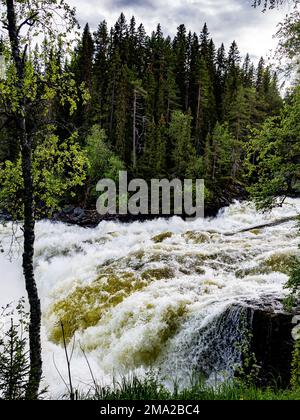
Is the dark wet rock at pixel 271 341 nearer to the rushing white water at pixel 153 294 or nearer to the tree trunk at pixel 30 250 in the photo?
the rushing white water at pixel 153 294

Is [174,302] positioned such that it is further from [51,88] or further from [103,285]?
[51,88]

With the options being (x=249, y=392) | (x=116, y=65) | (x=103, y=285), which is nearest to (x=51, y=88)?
(x=249, y=392)

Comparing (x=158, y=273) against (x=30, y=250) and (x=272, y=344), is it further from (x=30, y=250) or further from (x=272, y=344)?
(x=30, y=250)

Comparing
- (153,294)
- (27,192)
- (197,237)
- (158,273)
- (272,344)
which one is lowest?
(272,344)

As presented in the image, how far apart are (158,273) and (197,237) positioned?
6.08 meters

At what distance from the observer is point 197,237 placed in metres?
19.8

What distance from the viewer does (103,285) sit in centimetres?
1398

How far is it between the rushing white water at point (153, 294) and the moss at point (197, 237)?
2.1 inches

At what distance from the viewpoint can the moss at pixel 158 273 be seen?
1397 centimetres

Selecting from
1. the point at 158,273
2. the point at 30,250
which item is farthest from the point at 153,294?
the point at 30,250

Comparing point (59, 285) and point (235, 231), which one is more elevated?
point (235, 231)

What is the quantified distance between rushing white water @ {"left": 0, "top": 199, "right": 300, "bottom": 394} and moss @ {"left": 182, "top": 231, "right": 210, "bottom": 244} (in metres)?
0.05
